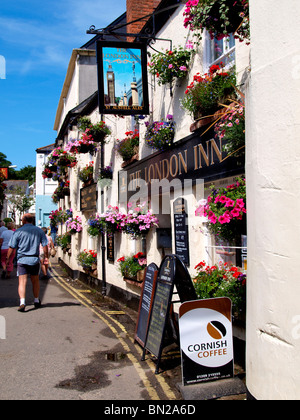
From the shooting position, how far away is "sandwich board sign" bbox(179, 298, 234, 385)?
460cm

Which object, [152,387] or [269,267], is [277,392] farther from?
[152,387]

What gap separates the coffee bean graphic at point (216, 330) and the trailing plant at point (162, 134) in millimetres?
3899

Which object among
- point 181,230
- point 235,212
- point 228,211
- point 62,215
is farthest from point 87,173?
point 235,212

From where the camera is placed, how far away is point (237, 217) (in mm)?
4820

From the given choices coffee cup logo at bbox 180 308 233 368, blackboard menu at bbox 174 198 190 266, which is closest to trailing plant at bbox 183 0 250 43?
blackboard menu at bbox 174 198 190 266

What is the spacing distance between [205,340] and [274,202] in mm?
1975

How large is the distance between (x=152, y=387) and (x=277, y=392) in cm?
188

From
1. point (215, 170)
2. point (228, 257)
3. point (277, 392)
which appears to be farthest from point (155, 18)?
point (277, 392)

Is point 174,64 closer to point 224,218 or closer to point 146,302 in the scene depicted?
point 224,218

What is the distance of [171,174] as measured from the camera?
7773 millimetres

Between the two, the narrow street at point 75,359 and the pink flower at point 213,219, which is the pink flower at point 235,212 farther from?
the narrow street at point 75,359

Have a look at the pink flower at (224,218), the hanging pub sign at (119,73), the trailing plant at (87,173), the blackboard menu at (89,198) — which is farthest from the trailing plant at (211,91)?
the trailing plant at (87,173)

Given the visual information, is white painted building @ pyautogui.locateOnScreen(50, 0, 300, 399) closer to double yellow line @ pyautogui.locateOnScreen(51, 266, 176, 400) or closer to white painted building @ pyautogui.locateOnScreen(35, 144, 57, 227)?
double yellow line @ pyautogui.locateOnScreen(51, 266, 176, 400)

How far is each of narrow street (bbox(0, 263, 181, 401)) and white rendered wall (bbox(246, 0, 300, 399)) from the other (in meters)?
1.53
